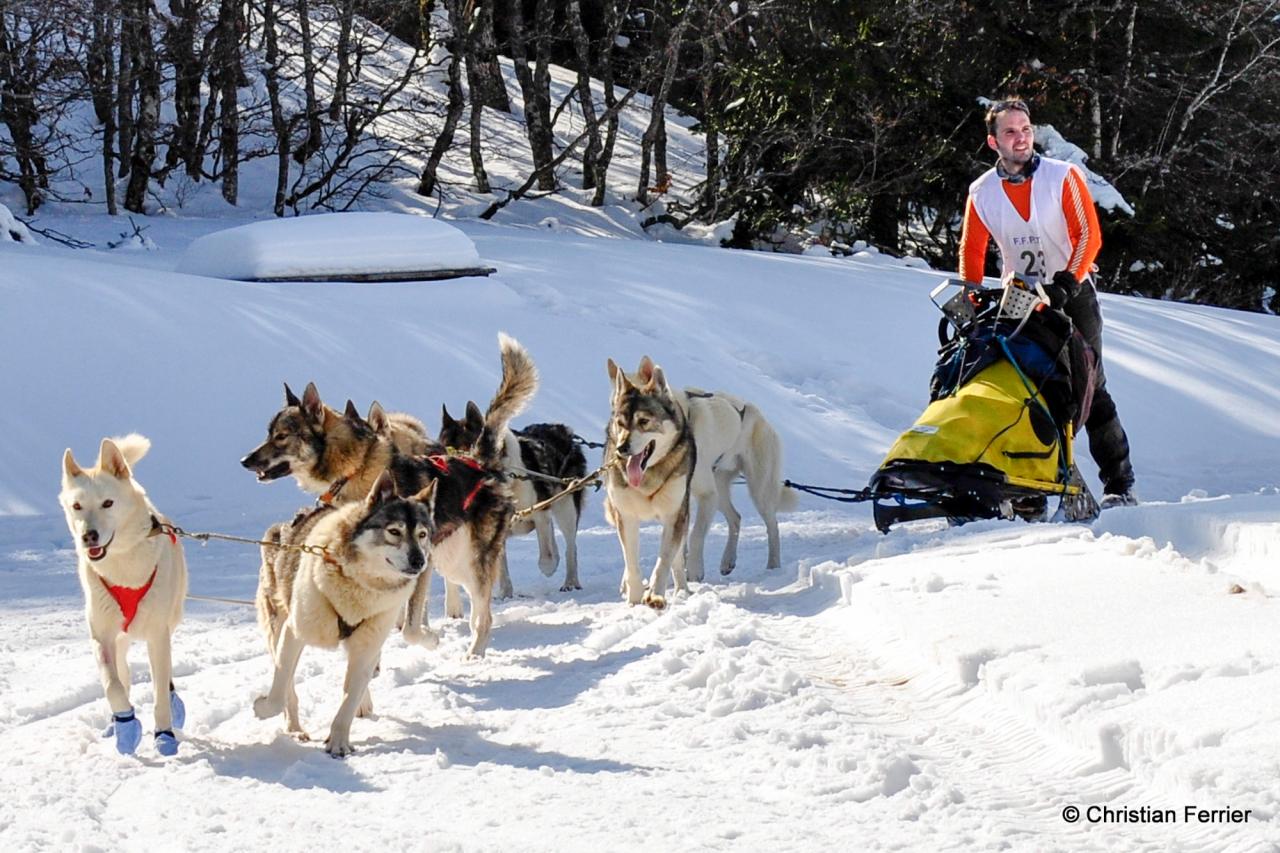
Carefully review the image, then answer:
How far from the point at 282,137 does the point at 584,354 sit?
8.63 m

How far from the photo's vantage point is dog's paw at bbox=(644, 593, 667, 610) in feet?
19.7

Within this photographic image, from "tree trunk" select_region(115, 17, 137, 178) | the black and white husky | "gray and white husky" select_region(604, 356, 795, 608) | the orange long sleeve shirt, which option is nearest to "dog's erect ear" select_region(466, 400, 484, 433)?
the black and white husky

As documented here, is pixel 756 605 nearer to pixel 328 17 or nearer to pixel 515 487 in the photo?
pixel 515 487

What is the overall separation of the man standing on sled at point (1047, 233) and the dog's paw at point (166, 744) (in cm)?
445

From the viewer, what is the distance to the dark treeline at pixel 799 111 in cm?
1759

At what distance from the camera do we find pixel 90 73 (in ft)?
56.9

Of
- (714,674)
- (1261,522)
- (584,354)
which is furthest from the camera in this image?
(584,354)

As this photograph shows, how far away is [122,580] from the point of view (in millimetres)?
4098

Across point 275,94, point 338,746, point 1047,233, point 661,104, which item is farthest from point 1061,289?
point 275,94

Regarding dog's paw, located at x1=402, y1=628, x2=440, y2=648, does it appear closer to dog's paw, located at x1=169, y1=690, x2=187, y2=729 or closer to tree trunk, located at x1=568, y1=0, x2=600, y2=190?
dog's paw, located at x1=169, y1=690, x2=187, y2=729

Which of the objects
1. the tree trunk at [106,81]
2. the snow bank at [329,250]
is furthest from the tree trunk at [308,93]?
the snow bank at [329,250]

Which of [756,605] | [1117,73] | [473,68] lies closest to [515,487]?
[756,605]

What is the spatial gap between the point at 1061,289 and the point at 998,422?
2.52 ft

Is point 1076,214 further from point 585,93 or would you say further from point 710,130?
point 585,93
